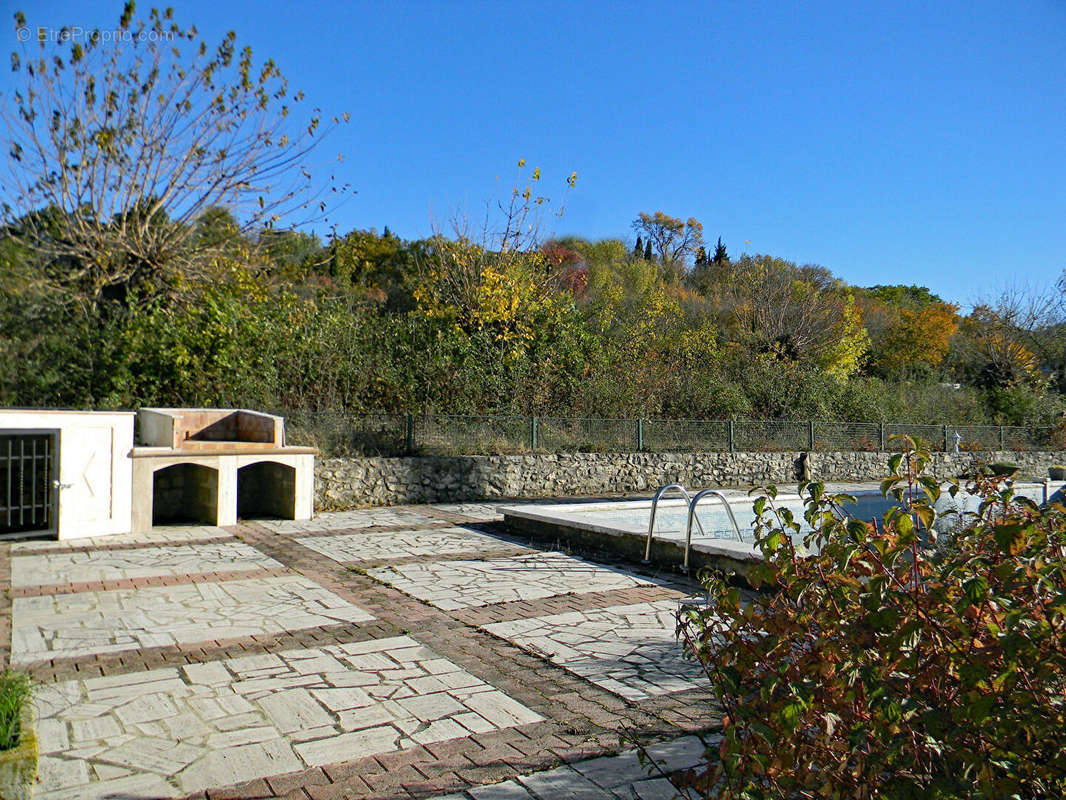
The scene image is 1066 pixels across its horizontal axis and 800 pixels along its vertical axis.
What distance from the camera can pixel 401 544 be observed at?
1059 cm

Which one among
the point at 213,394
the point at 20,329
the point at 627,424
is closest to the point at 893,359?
the point at 627,424

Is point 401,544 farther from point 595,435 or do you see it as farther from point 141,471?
point 595,435

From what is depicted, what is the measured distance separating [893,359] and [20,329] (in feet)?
120

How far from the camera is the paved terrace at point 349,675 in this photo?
12.7ft

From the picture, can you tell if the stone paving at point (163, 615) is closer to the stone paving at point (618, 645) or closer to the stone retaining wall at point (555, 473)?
the stone paving at point (618, 645)

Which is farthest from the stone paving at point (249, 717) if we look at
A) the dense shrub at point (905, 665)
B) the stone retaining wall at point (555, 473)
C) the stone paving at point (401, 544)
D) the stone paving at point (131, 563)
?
the stone retaining wall at point (555, 473)

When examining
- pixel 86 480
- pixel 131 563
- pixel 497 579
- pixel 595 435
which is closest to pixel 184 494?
pixel 86 480

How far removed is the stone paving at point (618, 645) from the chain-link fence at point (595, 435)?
6452mm

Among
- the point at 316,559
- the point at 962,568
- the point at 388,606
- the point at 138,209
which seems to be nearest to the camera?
the point at 962,568

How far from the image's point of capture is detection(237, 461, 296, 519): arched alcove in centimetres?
1273

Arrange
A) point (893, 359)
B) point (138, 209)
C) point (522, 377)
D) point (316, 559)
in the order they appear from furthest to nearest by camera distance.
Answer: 1. point (893, 359)
2. point (522, 377)
3. point (138, 209)
4. point (316, 559)

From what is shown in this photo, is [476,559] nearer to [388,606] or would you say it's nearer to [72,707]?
[388,606]

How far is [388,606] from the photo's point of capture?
285 inches

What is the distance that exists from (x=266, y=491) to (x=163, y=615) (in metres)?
6.67
